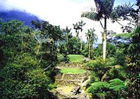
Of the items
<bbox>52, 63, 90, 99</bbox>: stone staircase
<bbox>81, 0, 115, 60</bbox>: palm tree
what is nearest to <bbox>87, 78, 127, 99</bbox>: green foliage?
<bbox>52, 63, 90, 99</bbox>: stone staircase

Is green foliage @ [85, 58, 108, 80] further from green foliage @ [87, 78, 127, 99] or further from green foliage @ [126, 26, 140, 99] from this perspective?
green foliage @ [126, 26, 140, 99]

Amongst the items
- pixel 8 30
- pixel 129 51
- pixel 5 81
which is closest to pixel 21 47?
pixel 8 30

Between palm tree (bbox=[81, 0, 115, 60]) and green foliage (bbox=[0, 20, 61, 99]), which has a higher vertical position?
palm tree (bbox=[81, 0, 115, 60])

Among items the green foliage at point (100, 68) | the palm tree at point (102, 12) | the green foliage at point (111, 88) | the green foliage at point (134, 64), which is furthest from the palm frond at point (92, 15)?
the green foliage at point (134, 64)

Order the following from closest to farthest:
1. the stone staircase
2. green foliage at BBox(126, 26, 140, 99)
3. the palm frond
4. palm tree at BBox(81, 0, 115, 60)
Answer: green foliage at BBox(126, 26, 140, 99), palm tree at BBox(81, 0, 115, 60), the palm frond, the stone staircase

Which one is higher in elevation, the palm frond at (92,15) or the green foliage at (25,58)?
the palm frond at (92,15)

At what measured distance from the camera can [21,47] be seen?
1986 centimetres

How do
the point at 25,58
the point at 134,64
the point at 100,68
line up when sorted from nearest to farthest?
the point at 134,64
the point at 25,58
the point at 100,68

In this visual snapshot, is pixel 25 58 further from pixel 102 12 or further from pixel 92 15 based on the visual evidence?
pixel 102 12

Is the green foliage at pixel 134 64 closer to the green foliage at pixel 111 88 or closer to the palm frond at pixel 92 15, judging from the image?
the green foliage at pixel 111 88

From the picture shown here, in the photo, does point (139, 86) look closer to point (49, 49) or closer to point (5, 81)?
point (5, 81)

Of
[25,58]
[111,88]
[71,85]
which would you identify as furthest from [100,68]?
[111,88]

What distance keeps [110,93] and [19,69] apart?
25.7 feet

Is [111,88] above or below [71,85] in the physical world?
above
